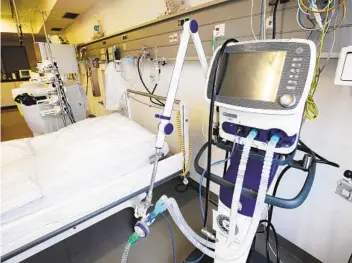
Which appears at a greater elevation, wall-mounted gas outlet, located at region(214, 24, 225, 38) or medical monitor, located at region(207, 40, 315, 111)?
wall-mounted gas outlet, located at region(214, 24, 225, 38)

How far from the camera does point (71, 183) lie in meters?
1.18

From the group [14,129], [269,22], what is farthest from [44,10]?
[269,22]

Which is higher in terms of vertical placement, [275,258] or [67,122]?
[67,122]

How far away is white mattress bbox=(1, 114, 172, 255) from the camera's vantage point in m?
0.99

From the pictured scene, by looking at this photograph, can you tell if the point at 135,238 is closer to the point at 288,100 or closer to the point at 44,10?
the point at 288,100

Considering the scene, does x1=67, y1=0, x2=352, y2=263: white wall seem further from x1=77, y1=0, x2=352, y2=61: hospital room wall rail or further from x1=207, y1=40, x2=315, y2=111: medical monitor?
x1=207, y1=40, x2=315, y2=111: medical monitor

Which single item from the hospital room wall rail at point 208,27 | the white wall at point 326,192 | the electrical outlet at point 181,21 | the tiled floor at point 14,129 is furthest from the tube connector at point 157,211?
the tiled floor at point 14,129

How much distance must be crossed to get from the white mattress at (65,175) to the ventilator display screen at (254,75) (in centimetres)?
85

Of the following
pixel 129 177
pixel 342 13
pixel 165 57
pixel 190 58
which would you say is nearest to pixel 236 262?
pixel 129 177

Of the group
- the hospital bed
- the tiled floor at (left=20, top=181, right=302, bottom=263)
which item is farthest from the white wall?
the hospital bed

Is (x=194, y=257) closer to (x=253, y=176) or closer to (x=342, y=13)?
(x=253, y=176)

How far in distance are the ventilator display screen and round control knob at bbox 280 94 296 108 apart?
0.03 meters

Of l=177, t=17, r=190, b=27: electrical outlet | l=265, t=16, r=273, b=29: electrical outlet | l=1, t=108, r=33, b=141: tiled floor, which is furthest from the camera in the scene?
l=1, t=108, r=33, b=141: tiled floor

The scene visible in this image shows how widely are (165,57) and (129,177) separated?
48.6 inches
